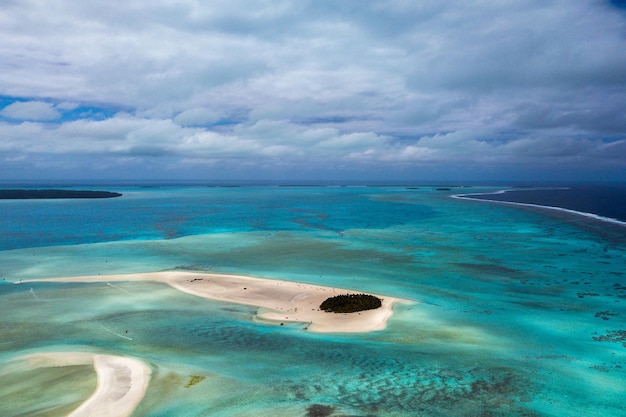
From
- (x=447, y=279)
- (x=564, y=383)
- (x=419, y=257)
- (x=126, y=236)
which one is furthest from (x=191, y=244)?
(x=564, y=383)

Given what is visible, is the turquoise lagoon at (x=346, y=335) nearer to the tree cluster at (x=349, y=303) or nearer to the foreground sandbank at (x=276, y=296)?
the foreground sandbank at (x=276, y=296)

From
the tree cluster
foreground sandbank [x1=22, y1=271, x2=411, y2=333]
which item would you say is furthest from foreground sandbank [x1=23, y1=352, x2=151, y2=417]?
the tree cluster

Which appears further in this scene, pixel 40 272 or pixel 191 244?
pixel 191 244

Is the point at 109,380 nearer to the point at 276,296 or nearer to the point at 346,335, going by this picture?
the point at 346,335

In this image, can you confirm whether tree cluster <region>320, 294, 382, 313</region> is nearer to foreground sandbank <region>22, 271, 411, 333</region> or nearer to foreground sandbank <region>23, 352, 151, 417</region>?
foreground sandbank <region>22, 271, 411, 333</region>

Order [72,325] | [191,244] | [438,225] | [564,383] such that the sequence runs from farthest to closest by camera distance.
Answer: [438,225] < [191,244] < [72,325] < [564,383]

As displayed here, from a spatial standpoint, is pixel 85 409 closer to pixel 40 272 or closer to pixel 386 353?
pixel 386 353

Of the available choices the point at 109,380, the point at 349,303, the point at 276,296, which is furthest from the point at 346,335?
the point at 109,380

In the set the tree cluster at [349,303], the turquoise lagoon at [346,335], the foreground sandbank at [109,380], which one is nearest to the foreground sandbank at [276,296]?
the tree cluster at [349,303]
